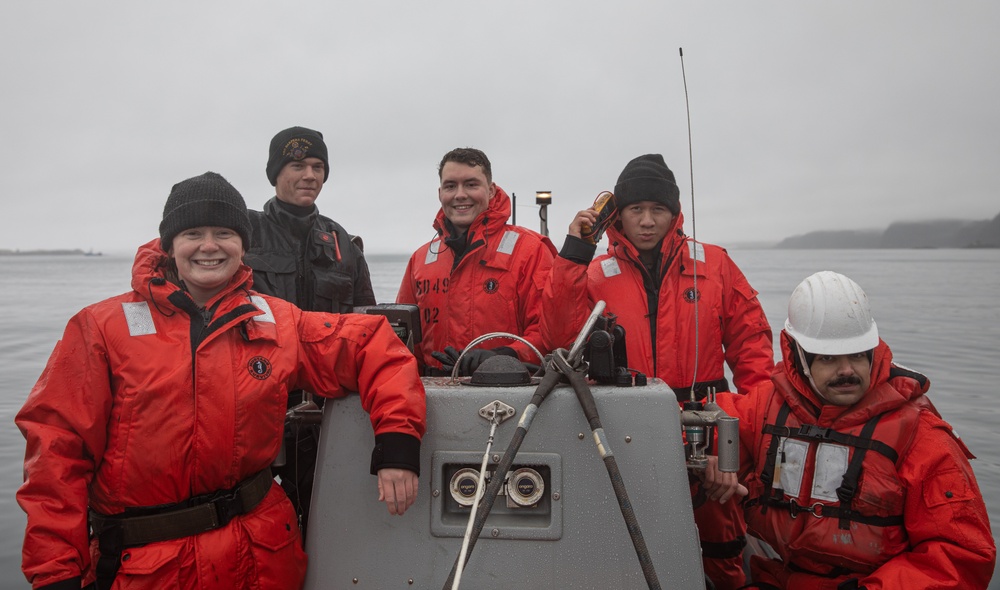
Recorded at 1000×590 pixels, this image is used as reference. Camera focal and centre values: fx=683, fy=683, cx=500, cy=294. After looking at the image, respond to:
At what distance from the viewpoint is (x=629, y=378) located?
6.33 feet

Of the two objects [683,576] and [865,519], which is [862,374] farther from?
[683,576]

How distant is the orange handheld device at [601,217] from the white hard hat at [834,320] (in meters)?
0.77

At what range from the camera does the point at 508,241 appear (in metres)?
3.11

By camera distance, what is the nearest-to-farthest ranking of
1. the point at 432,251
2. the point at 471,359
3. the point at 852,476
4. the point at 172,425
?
the point at 172,425 → the point at 852,476 → the point at 471,359 → the point at 432,251

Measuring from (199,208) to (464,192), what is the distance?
1.40 metres

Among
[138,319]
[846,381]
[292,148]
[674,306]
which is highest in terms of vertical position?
[292,148]

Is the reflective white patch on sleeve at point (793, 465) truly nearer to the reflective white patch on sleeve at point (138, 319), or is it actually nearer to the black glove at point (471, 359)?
the black glove at point (471, 359)

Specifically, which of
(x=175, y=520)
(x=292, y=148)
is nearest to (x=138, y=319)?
(x=175, y=520)

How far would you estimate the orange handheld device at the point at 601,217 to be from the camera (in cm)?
256

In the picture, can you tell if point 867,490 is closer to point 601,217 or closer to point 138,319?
point 601,217

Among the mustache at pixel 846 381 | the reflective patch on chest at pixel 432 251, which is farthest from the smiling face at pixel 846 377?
the reflective patch on chest at pixel 432 251

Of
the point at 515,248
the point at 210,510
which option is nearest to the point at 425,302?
the point at 515,248

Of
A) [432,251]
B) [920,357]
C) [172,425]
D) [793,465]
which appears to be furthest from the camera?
[920,357]

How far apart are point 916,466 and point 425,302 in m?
2.10
